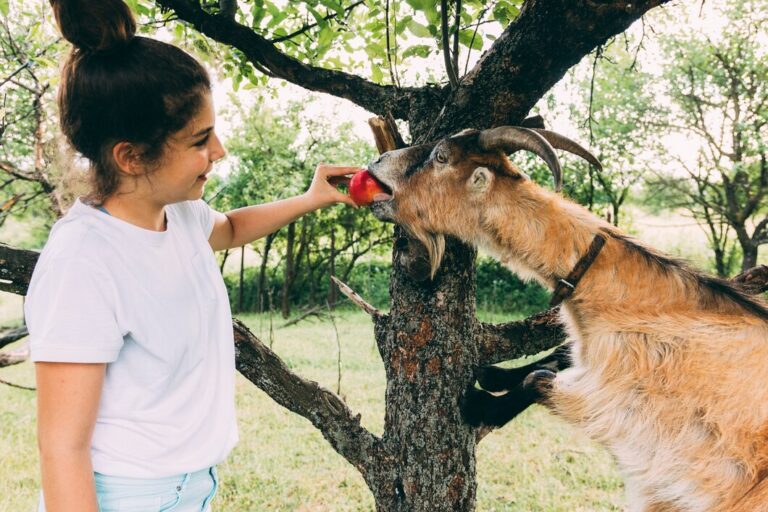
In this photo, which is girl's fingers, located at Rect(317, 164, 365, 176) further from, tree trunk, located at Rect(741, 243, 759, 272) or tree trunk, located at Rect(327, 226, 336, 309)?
tree trunk, located at Rect(741, 243, 759, 272)

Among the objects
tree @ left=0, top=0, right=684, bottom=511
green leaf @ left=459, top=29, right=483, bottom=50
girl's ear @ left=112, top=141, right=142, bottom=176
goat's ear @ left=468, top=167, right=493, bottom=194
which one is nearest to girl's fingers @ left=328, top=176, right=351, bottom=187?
tree @ left=0, top=0, right=684, bottom=511

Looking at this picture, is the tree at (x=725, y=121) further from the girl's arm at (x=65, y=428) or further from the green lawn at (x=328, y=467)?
the girl's arm at (x=65, y=428)

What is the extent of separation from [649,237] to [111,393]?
1239cm

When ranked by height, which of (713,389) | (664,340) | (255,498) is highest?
(664,340)

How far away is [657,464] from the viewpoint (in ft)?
7.15

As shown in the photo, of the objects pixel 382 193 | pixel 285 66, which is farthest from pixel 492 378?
pixel 285 66

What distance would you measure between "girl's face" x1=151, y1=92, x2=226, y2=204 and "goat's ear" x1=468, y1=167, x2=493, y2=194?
117 cm

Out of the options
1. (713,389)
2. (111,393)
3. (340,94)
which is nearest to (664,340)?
(713,389)

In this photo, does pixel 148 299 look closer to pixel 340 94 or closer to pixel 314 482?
pixel 340 94

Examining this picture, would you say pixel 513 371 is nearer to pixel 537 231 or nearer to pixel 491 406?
pixel 491 406

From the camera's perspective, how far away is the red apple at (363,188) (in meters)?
2.37

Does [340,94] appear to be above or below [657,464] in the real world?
above

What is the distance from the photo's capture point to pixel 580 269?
233 cm

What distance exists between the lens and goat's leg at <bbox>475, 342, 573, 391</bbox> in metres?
2.48
